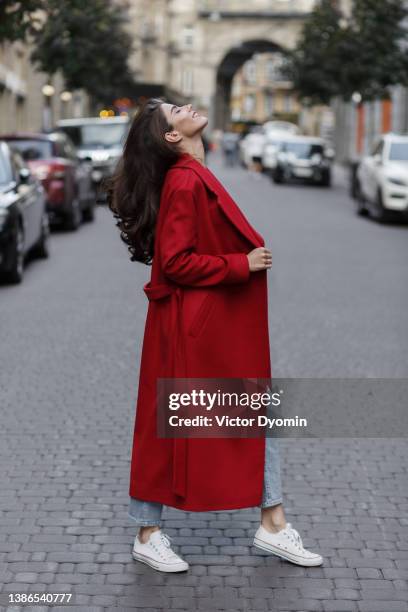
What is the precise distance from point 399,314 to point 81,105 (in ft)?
164

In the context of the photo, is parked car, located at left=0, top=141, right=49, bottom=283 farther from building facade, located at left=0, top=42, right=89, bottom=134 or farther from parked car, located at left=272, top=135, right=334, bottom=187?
parked car, located at left=272, top=135, right=334, bottom=187

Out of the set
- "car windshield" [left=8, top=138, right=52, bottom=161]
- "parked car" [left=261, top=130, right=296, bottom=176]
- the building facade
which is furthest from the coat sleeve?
"parked car" [left=261, top=130, right=296, bottom=176]

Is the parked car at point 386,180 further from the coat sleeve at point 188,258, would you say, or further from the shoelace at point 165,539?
the coat sleeve at point 188,258

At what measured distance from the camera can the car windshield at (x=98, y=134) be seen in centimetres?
2798

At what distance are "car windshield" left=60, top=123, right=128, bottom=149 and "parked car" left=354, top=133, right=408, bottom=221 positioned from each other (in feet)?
19.9

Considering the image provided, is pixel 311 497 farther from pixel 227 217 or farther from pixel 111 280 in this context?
pixel 111 280

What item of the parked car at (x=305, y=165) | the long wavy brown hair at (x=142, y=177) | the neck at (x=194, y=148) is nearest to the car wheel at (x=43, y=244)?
the long wavy brown hair at (x=142, y=177)

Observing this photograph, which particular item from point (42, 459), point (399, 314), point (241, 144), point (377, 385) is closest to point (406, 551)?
point (42, 459)

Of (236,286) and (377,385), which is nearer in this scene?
(236,286)

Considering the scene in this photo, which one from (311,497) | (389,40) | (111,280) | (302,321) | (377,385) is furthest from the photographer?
(389,40)

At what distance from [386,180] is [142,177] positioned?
61.4ft

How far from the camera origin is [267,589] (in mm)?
4297

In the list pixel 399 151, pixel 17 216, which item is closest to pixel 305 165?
pixel 399 151

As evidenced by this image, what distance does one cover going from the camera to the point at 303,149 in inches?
1513
